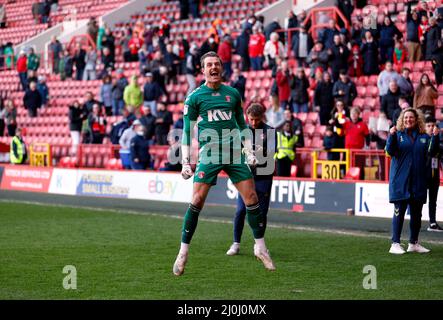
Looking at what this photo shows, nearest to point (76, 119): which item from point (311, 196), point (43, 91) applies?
point (43, 91)

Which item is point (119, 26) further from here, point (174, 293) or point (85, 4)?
point (174, 293)

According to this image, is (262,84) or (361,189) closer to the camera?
(361,189)

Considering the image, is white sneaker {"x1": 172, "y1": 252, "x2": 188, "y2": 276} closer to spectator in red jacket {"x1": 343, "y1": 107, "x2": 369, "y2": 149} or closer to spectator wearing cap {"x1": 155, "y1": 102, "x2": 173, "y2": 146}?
spectator in red jacket {"x1": 343, "y1": 107, "x2": 369, "y2": 149}

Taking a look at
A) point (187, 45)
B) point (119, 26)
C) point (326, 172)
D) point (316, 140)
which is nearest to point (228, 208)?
point (326, 172)

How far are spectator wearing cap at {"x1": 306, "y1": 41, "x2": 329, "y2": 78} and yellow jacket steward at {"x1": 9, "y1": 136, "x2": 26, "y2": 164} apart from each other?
9.56 m

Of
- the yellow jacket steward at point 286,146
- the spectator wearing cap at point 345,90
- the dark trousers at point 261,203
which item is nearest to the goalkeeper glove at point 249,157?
the dark trousers at point 261,203

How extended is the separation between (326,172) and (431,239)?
6332mm

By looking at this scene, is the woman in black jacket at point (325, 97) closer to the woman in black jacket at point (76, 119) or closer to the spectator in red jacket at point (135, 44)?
the woman in black jacket at point (76, 119)

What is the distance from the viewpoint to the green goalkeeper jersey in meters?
11.0

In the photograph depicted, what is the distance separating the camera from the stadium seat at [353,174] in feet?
68.6

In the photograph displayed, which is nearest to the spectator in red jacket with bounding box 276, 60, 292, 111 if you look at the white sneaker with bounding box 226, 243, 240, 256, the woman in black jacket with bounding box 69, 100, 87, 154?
the woman in black jacket with bounding box 69, 100, 87, 154

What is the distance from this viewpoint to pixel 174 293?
970cm

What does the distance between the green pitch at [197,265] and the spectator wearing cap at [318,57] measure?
8.96 m

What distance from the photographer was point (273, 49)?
28109 millimetres
